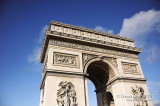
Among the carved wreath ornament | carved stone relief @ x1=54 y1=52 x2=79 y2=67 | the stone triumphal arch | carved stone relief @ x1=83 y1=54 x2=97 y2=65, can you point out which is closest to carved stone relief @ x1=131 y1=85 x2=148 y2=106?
the stone triumphal arch

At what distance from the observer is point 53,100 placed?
1069 cm

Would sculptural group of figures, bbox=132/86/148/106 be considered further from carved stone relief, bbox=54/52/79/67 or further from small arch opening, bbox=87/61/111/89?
carved stone relief, bbox=54/52/79/67

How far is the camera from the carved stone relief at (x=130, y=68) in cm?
1505

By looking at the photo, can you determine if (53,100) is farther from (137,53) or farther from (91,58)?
(137,53)

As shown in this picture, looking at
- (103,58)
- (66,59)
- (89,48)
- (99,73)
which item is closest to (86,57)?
(89,48)

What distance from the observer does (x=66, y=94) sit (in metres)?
11.2

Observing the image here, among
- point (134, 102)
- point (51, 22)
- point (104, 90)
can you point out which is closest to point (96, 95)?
point (104, 90)

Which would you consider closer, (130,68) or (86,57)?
(86,57)

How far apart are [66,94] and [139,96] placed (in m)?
6.92

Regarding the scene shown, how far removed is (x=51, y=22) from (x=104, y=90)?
8.96 metres

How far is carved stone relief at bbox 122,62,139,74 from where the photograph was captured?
15045 mm

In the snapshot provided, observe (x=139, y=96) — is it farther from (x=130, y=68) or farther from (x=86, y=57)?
(x=86, y=57)

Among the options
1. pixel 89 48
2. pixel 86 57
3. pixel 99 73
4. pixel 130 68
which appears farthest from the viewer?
pixel 99 73

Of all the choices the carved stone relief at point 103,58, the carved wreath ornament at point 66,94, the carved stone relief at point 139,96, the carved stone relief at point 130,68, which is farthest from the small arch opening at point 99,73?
the carved wreath ornament at point 66,94
